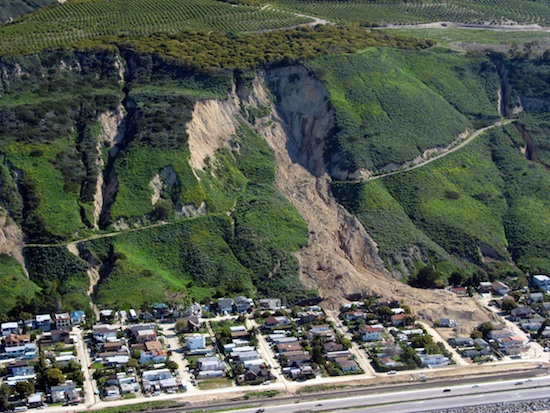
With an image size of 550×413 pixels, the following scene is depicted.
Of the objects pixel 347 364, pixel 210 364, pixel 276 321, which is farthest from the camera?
pixel 276 321

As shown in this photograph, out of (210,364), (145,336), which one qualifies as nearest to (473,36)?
(145,336)

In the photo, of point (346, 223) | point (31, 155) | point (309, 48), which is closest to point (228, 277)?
point (346, 223)

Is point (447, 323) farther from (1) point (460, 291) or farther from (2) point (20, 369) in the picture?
(2) point (20, 369)

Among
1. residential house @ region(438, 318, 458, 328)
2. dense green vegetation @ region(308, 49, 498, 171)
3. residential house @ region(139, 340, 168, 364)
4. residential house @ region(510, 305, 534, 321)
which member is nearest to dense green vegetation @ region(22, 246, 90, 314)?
residential house @ region(139, 340, 168, 364)

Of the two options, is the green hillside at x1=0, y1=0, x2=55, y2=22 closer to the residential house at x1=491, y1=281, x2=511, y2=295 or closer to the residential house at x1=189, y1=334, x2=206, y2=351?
the residential house at x1=189, y1=334, x2=206, y2=351

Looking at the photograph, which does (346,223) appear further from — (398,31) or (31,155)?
(398,31)

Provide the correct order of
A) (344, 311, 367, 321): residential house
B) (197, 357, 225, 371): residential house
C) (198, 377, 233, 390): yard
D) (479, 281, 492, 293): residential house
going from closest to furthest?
(198, 377, 233, 390): yard, (197, 357, 225, 371): residential house, (344, 311, 367, 321): residential house, (479, 281, 492, 293): residential house
